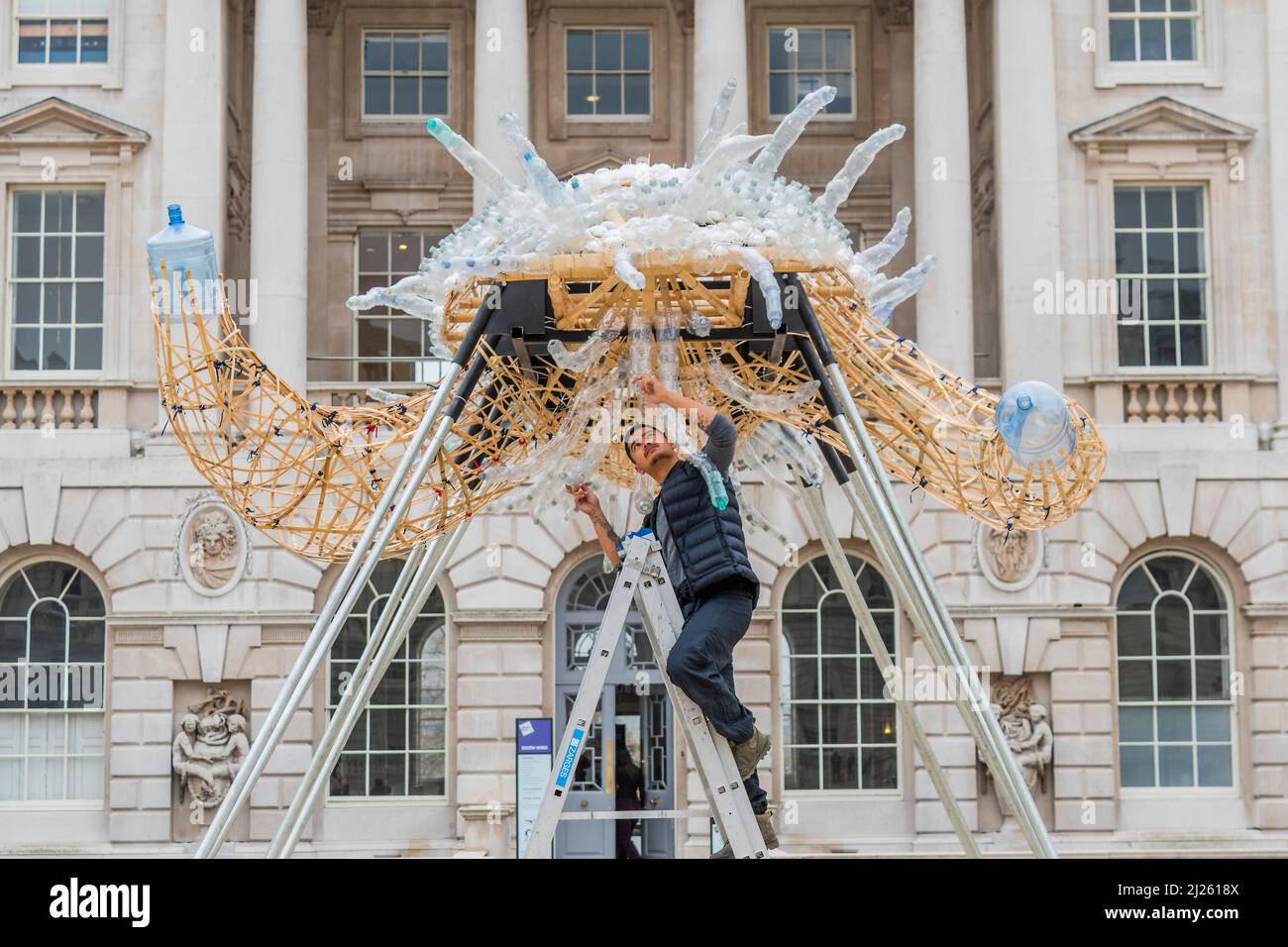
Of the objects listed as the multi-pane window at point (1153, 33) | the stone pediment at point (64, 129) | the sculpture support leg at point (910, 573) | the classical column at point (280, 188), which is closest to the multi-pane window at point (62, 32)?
the stone pediment at point (64, 129)

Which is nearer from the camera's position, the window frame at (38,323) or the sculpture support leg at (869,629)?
the sculpture support leg at (869,629)

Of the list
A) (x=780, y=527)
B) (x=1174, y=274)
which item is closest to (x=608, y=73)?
(x=780, y=527)

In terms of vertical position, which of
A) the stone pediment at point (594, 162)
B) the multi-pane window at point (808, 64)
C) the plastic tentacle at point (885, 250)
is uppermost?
the multi-pane window at point (808, 64)

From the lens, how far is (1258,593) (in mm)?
24922

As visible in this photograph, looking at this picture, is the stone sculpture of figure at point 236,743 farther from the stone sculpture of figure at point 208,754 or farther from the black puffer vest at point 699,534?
the black puffer vest at point 699,534

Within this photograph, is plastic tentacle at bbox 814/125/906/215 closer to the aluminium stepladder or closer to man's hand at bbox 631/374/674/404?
man's hand at bbox 631/374/674/404

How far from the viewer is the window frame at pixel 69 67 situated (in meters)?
26.1

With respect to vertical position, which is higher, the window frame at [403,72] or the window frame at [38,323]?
the window frame at [403,72]

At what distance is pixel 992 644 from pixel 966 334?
420 cm

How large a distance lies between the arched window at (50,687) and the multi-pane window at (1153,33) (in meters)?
16.3

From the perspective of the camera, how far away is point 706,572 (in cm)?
873

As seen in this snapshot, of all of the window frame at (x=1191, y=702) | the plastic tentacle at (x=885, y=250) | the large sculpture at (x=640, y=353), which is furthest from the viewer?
the window frame at (x=1191, y=702)
